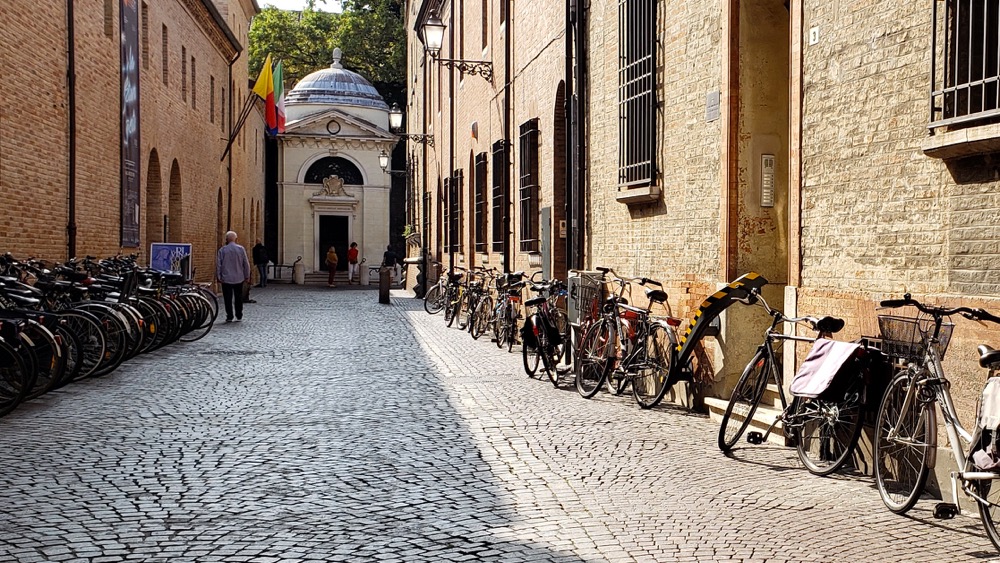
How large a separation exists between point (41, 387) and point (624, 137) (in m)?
6.00

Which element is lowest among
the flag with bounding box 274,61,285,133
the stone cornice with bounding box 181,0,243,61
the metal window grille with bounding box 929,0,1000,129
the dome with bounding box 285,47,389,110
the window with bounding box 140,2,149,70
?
the metal window grille with bounding box 929,0,1000,129

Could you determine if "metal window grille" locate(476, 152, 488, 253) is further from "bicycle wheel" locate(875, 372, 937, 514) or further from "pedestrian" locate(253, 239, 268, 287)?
"pedestrian" locate(253, 239, 268, 287)

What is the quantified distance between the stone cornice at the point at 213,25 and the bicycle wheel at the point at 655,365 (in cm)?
2005

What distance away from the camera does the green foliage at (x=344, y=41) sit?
58.2 metres

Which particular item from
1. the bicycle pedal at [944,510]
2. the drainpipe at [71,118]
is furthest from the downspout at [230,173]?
the bicycle pedal at [944,510]

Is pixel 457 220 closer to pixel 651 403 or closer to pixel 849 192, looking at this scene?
pixel 651 403

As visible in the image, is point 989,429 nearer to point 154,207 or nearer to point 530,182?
point 530,182

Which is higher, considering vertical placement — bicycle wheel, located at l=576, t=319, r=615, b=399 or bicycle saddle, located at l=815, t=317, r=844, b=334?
bicycle saddle, located at l=815, t=317, r=844, b=334

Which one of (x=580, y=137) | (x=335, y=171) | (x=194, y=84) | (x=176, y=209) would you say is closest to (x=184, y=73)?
(x=194, y=84)

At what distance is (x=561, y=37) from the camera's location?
545 inches

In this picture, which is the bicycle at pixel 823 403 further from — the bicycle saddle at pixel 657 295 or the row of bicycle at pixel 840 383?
the bicycle saddle at pixel 657 295

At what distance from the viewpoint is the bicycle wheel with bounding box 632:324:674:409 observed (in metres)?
9.37

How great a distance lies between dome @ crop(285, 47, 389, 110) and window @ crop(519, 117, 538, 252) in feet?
130

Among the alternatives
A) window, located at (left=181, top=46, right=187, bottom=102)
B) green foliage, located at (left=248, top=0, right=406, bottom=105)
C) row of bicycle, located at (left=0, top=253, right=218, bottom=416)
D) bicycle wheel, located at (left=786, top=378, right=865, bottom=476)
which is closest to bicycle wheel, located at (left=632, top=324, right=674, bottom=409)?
bicycle wheel, located at (left=786, top=378, right=865, bottom=476)
